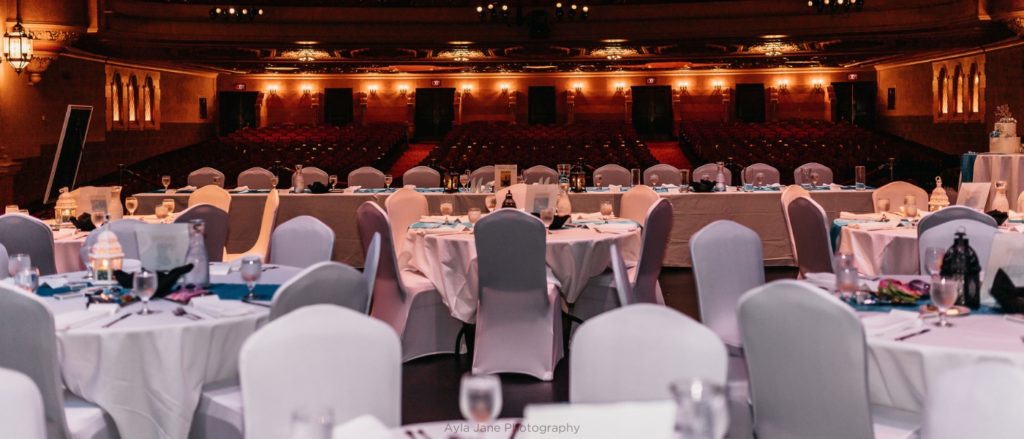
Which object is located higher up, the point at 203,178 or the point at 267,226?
the point at 203,178

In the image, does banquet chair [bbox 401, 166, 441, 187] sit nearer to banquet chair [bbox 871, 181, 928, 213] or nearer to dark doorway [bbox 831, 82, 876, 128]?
banquet chair [bbox 871, 181, 928, 213]

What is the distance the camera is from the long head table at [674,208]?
9.67 metres

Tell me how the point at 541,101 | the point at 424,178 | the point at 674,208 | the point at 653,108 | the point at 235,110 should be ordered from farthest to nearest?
the point at 541,101 → the point at 653,108 → the point at 235,110 → the point at 424,178 → the point at 674,208

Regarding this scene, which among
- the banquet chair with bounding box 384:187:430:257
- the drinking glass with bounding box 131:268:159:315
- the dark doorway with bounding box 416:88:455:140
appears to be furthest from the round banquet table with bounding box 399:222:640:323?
the dark doorway with bounding box 416:88:455:140

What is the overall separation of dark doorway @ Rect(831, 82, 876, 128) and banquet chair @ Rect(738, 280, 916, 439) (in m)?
24.4

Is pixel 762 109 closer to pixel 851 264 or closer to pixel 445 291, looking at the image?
pixel 445 291

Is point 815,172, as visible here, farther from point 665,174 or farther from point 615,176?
point 615,176

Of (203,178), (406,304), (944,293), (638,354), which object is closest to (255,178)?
(203,178)

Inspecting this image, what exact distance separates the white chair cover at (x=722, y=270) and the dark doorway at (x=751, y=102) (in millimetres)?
23447

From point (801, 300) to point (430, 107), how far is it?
25496 millimetres

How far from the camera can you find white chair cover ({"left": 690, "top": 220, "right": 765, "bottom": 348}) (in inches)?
185

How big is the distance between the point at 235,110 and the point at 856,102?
605 inches

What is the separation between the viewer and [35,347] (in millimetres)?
3262

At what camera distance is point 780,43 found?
19.1m
